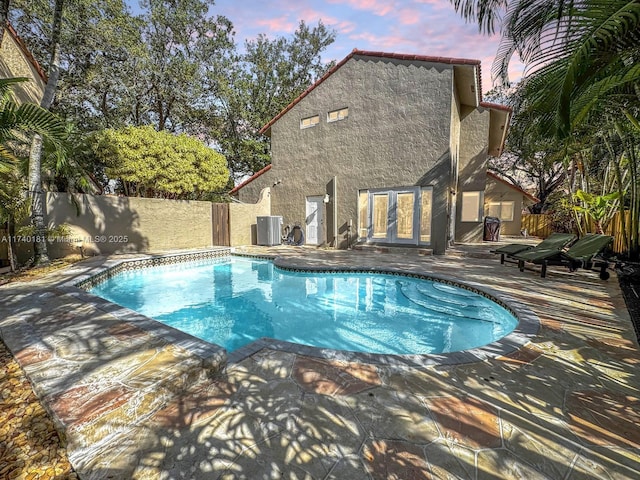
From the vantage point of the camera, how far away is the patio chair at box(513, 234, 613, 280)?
19.7 feet

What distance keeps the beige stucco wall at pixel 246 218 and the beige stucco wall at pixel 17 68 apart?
7887 mm

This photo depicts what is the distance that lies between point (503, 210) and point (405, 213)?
35.2ft

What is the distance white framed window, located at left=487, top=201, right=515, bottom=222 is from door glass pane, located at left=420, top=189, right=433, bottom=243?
9.35m

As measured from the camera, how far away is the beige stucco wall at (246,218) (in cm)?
1404

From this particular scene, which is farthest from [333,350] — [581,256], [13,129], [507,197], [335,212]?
[507,197]

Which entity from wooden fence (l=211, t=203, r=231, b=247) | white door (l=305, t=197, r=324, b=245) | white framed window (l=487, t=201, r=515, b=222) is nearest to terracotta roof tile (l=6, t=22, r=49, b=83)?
wooden fence (l=211, t=203, r=231, b=247)

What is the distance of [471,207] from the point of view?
45.5ft

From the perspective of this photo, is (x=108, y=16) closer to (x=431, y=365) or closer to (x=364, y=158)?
(x=364, y=158)

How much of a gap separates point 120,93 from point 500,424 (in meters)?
21.0

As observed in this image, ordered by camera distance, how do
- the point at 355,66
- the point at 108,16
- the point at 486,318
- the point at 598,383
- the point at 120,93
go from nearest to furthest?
the point at 598,383
the point at 486,318
the point at 355,66
the point at 108,16
the point at 120,93

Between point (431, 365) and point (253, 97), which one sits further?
point (253, 97)

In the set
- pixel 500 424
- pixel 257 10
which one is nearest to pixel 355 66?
pixel 257 10

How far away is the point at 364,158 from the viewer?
12.0 meters

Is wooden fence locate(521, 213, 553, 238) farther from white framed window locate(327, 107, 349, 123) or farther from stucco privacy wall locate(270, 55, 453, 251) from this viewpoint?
white framed window locate(327, 107, 349, 123)
